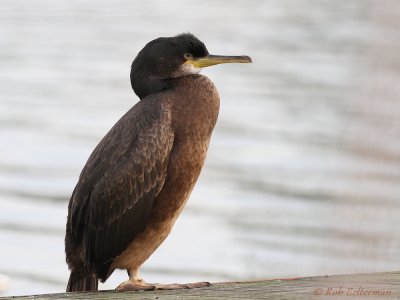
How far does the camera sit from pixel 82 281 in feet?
12.5

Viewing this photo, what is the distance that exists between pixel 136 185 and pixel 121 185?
0.05 metres

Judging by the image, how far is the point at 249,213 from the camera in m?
8.92

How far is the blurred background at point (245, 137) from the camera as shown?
0.65m

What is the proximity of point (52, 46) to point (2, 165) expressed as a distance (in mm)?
9189

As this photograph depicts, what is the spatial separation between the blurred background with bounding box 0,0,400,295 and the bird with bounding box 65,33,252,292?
0.38m

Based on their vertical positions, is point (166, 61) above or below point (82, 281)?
above

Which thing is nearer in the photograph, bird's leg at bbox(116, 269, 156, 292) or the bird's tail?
bird's leg at bbox(116, 269, 156, 292)

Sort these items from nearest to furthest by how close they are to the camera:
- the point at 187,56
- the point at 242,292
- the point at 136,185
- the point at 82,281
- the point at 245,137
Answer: the point at 242,292, the point at 136,185, the point at 82,281, the point at 187,56, the point at 245,137

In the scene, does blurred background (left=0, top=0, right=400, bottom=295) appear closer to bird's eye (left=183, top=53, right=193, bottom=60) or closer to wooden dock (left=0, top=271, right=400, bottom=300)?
wooden dock (left=0, top=271, right=400, bottom=300)

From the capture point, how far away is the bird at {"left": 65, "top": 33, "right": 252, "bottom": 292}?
358 centimetres

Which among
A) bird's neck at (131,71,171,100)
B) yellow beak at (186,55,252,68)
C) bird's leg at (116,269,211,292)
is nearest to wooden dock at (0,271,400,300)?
bird's leg at (116,269,211,292)

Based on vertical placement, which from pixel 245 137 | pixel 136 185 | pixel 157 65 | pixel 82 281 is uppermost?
pixel 157 65

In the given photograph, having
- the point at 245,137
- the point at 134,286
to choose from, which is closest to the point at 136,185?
the point at 134,286

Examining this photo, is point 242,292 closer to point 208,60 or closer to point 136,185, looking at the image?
point 136,185
